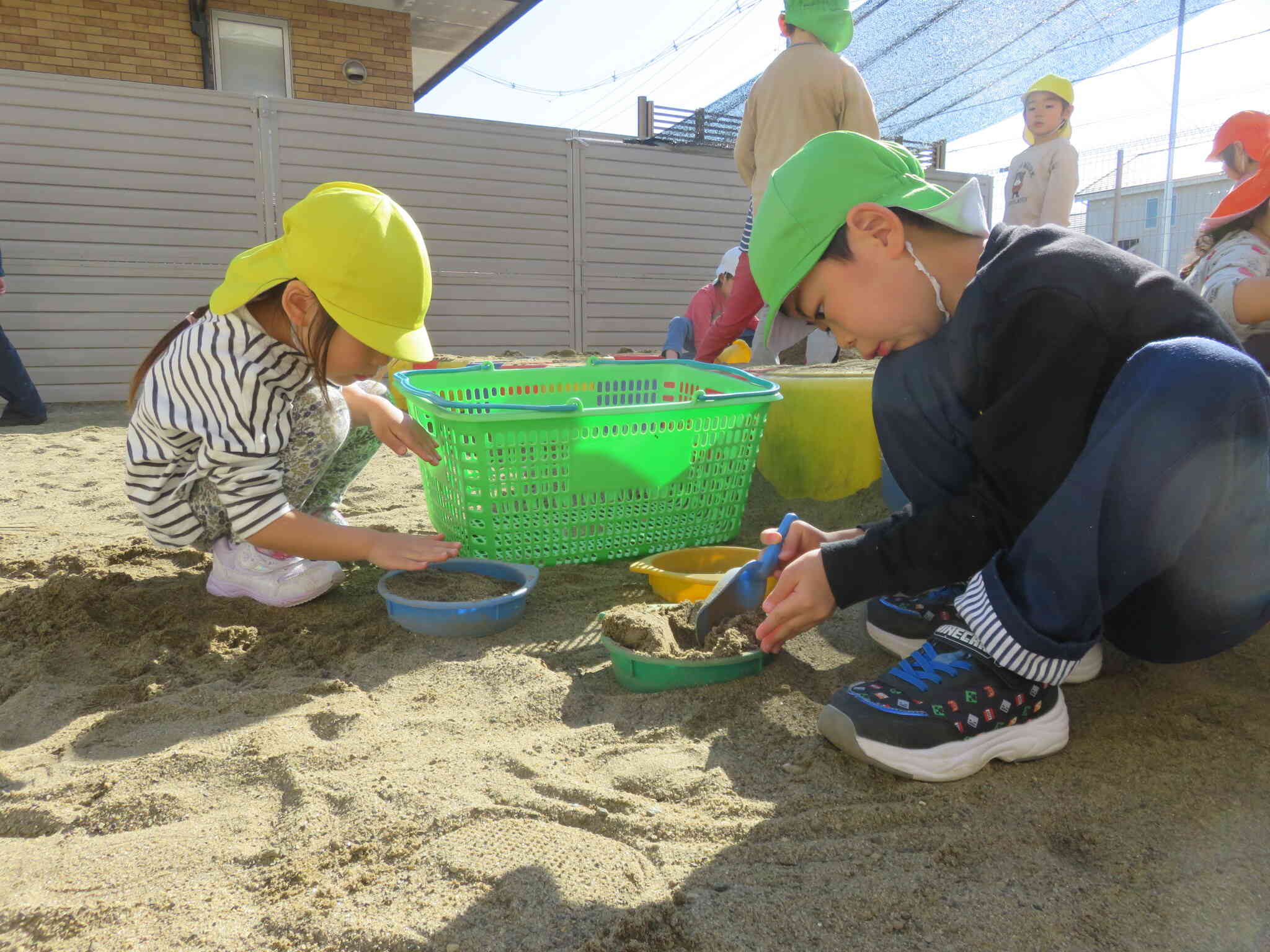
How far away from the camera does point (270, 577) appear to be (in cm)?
190

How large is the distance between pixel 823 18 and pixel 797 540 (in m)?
2.72

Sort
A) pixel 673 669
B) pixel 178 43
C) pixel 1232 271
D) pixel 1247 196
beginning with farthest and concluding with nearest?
pixel 178 43 → pixel 1247 196 → pixel 1232 271 → pixel 673 669

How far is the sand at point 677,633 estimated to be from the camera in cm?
151

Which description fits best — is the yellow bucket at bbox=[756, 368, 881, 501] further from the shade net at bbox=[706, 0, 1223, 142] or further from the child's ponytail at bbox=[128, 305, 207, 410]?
the shade net at bbox=[706, 0, 1223, 142]

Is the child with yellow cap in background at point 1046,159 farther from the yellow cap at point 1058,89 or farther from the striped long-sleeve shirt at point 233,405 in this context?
the striped long-sleeve shirt at point 233,405

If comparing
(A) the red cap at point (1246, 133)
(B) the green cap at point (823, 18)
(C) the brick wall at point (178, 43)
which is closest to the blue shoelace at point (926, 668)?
(A) the red cap at point (1246, 133)

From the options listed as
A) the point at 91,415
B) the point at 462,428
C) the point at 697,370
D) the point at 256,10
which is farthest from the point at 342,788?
the point at 256,10

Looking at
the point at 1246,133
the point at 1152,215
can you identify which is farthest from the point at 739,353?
the point at 1152,215

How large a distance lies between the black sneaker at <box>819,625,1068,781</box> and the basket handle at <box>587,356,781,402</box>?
3.29ft

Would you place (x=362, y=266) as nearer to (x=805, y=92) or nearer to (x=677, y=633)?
(x=677, y=633)

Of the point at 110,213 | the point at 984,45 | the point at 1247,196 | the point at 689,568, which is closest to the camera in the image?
the point at 689,568

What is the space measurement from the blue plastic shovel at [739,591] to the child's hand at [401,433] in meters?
0.86

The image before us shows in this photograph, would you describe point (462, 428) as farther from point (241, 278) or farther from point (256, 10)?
point (256, 10)

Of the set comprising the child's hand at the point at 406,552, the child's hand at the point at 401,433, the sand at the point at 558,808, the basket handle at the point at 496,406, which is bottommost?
the sand at the point at 558,808
